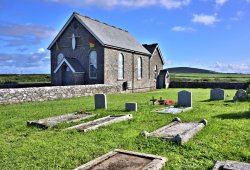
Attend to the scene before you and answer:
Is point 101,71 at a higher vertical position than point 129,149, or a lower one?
higher

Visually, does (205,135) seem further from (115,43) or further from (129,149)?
(115,43)

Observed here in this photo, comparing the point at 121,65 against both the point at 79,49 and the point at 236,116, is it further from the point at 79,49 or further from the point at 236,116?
the point at 236,116

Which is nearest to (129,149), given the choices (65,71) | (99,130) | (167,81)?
(99,130)

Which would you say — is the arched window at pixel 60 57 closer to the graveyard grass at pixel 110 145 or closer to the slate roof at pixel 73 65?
the slate roof at pixel 73 65

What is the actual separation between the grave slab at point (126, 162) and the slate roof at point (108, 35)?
846 inches

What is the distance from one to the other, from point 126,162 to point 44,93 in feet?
49.4

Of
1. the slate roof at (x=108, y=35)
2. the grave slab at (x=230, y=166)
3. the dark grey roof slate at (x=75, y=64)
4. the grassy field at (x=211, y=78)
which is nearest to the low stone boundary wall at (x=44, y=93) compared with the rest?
the dark grey roof slate at (x=75, y=64)

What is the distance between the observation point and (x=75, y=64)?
28.8 meters

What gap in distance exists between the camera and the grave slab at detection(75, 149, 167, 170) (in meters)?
5.83

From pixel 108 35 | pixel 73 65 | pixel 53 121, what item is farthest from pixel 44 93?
pixel 108 35

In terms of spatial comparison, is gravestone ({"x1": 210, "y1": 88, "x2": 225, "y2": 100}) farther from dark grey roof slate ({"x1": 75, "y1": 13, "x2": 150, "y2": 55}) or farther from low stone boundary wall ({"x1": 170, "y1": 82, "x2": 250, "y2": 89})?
low stone boundary wall ({"x1": 170, "y1": 82, "x2": 250, "y2": 89})

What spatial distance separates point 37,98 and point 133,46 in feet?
59.5

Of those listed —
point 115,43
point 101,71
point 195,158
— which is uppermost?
point 115,43

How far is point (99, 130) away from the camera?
969cm
